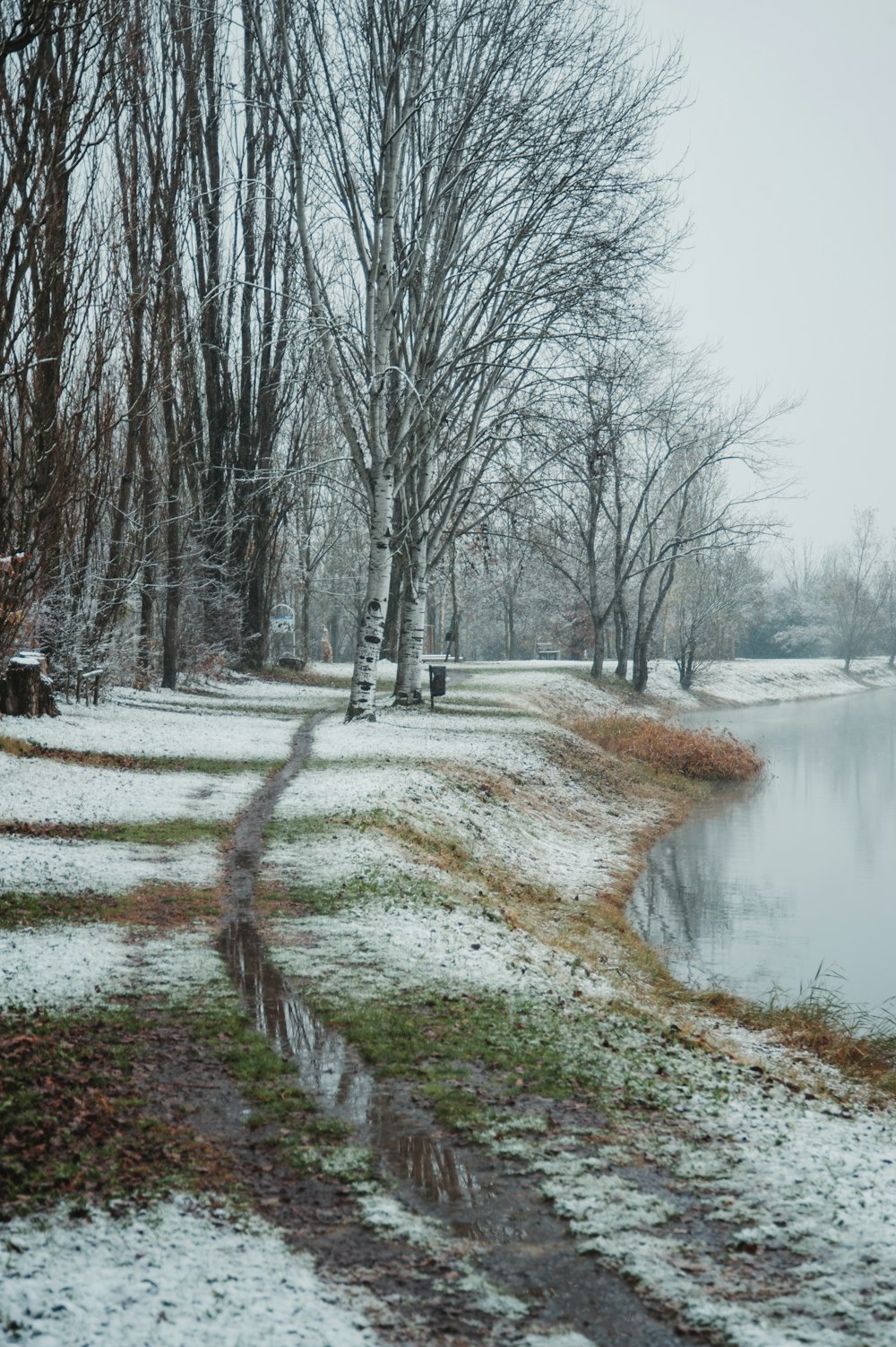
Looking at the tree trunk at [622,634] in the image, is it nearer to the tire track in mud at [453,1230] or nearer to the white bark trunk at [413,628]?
the white bark trunk at [413,628]

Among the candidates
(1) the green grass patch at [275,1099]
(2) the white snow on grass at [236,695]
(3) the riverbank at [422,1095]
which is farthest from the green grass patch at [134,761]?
(1) the green grass patch at [275,1099]

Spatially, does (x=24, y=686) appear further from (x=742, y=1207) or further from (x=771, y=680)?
(x=771, y=680)

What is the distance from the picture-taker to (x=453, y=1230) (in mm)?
4035

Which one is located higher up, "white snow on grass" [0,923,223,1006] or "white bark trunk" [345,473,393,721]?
"white bark trunk" [345,473,393,721]

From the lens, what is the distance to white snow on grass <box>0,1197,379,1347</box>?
324 centimetres

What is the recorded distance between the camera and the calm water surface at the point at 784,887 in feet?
34.9

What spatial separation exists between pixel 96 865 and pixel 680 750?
1647cm

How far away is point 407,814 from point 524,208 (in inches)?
482

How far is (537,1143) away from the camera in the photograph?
188 inches

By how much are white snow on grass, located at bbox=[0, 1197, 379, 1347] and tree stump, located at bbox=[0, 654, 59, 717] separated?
12896 millimetres

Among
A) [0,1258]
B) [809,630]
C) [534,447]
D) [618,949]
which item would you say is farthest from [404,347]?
[809,630]

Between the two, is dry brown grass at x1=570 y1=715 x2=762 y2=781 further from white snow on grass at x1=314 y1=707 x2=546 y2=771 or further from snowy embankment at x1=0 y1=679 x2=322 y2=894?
snowy embankment at x1=0 y1=679 x2=322 y2=894

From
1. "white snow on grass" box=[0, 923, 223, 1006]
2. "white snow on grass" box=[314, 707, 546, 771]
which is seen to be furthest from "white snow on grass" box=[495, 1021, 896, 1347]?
"white snow on grass" box=[314, 707, 546, 771]

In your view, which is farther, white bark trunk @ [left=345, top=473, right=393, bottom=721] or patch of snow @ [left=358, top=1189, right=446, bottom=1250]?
white bark trunk @ [left=345, top=473, right=393, bottom=721]
